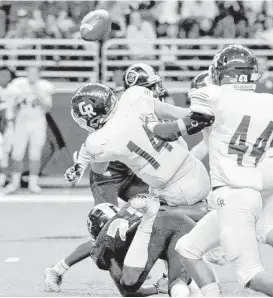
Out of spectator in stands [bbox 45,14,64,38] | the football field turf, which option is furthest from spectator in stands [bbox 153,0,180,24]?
the football field turf

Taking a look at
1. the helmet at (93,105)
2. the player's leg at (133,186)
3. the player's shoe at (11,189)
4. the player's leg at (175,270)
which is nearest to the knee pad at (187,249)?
the player's leg at (175,270)

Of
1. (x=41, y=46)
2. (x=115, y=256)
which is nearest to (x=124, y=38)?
(x=41, y=46)

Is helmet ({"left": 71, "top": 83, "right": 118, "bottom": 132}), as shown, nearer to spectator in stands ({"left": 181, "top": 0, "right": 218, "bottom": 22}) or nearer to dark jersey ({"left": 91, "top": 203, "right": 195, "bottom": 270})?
dark jersey ({"left": 91, "top": 203, "right": 195, "bottom": 270})

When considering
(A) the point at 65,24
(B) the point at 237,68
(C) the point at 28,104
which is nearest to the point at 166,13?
(A) the point at 65,24

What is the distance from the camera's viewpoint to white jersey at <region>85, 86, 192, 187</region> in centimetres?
536

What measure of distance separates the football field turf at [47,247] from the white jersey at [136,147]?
108 centimetres

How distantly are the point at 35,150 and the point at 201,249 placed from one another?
766cm

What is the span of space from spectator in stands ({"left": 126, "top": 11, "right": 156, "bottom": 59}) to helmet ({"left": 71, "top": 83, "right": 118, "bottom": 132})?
801 cm

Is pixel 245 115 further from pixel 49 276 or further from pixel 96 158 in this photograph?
pixel 49 276

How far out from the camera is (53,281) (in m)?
6.23

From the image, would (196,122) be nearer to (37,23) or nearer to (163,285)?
(163,285)

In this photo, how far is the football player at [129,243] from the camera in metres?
5.00

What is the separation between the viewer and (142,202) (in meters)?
5.01

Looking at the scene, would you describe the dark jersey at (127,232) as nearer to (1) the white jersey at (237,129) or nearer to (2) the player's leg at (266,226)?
(2) the player's leg at (266,226)
